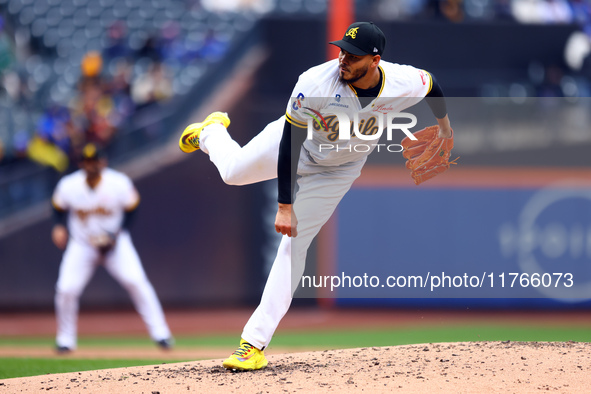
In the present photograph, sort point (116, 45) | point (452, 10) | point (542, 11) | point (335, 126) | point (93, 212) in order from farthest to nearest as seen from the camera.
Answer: point (542, 11) < point (116, 45) < point (452, 10) < point (93, 212) < point (335, 126)

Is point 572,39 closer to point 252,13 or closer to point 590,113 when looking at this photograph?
point 590,113

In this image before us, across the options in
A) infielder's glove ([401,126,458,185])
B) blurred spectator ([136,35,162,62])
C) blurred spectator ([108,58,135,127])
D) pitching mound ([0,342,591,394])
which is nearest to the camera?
pitching mound ([0,342,591,394])

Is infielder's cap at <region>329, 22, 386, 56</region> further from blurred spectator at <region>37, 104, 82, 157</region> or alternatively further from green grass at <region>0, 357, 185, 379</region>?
blurred spectator at <region>37, 104, 82, 157</region>

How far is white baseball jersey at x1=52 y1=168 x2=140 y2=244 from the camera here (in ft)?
26.1

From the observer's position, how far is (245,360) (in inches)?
176

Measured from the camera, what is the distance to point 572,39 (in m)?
11.2

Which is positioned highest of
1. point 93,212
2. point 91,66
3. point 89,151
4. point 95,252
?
point 91,66

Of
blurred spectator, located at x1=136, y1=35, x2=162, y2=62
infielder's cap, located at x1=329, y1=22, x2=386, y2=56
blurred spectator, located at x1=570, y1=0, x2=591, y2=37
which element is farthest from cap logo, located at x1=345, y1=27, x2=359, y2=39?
blurred spectator, located at x1=570, y1=0, x2=591, y2=37

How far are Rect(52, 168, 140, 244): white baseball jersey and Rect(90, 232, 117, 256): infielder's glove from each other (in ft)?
0.37

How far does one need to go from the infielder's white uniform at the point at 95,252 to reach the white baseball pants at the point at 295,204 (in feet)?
11.3

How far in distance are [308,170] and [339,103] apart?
1.53 ft

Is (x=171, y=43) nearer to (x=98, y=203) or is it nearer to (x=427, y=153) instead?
(x=98, y=203)

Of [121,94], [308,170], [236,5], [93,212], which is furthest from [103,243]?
[236,5]

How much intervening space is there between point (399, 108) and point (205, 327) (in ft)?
18.1
